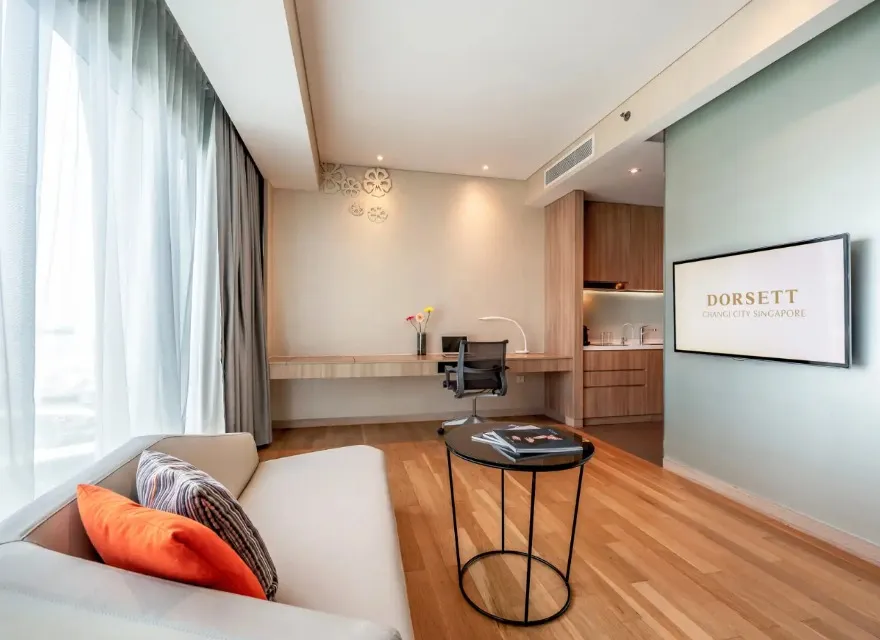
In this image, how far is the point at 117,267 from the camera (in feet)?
5.32

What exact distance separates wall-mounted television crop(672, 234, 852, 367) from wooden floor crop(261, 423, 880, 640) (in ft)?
3.07

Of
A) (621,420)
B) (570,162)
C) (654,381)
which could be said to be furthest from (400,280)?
(654,381)

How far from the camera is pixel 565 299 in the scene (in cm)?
447

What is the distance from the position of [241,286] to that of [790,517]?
384 centimetres

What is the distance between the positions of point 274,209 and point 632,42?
11.0ft

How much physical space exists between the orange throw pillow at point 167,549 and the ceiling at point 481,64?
238cm

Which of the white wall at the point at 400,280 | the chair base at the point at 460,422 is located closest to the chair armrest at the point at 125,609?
the chair base at the point at 460,422

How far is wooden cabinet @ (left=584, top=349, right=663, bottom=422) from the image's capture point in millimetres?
4395

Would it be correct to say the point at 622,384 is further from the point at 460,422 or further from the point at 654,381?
the point at 460,422

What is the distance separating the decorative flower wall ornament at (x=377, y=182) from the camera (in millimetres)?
4438

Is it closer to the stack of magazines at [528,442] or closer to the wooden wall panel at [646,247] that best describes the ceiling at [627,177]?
the wooden wall panel at [646,247]

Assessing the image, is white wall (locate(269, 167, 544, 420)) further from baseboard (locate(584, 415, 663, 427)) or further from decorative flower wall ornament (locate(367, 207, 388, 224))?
baseboard (locate(584, 415, 663, 427))

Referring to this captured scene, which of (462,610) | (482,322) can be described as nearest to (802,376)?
(462,610)

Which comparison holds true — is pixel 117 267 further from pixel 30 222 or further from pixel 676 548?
pixel 676 548
